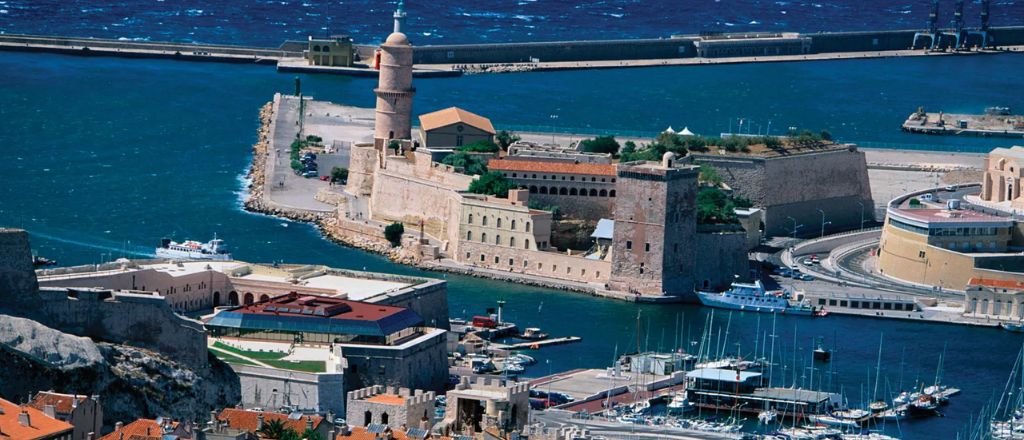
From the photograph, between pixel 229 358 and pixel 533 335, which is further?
pixel 533 335

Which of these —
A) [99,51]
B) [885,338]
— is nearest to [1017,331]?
[885,338]

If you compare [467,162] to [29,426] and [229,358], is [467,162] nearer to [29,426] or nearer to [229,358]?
[229,358]

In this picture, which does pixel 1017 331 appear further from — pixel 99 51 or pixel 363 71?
pixel 99 51

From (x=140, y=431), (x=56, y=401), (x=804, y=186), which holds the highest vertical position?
(x=56, y=401)

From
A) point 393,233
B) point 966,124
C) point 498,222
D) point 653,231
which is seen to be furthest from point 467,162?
point 966,124

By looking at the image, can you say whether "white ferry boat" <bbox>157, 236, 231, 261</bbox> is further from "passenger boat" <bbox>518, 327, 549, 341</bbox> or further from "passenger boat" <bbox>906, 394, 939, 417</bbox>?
"passenger boat" <bbox>906, 394, 939, 417</bbox>

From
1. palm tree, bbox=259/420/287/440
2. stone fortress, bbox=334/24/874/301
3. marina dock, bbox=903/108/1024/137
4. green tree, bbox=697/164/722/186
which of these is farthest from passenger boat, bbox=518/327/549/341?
marina dock, bbox=903/108/1024/137

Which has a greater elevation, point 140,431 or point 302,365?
point 140,431
